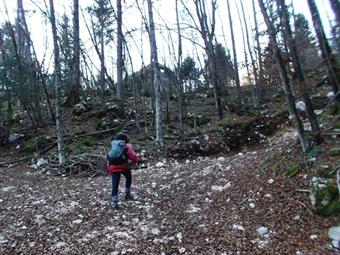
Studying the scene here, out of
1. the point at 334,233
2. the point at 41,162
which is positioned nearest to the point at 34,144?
the point at 41,162

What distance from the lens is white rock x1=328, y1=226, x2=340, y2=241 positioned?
4.57m

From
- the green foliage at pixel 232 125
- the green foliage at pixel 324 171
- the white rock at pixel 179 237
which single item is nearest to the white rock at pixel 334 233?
the green foliage at pixel 324 171

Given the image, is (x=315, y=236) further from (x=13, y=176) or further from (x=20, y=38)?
(x=20, y=38)

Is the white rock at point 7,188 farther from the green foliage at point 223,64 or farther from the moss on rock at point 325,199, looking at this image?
the green foliage at point 223,64

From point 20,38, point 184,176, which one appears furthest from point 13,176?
point 20,38

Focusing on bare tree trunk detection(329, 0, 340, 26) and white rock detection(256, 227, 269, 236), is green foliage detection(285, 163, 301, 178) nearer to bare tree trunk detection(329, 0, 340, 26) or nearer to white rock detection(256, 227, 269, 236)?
white rock detection(256, 227, 269, 236)

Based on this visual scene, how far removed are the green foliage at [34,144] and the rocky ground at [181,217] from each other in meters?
4.66

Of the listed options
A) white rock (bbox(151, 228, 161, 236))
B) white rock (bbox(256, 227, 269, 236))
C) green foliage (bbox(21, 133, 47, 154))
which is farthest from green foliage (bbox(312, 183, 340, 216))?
green foliage (bbox(21, 133, 47, 154))

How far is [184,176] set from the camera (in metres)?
8.77

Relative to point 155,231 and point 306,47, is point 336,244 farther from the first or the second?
point 306,47

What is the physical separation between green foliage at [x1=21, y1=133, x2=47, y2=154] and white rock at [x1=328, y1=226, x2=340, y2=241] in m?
11.0

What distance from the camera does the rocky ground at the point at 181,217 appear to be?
5.07 m

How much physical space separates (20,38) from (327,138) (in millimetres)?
18805

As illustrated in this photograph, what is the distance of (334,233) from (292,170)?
6.34 ft
